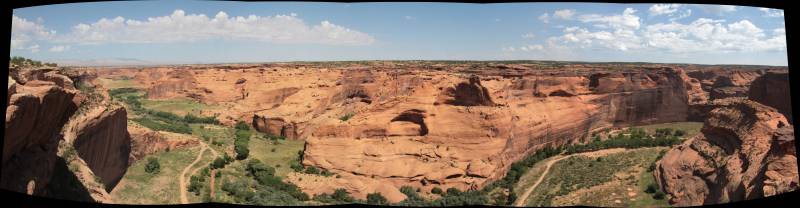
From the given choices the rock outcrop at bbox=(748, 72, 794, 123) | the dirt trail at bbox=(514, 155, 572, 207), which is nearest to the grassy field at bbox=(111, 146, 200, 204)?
the dirt trail at bbox=(514, 155, 572, 207)

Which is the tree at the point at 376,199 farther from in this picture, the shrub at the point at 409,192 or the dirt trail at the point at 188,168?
the dirt trail at the point at 188,168

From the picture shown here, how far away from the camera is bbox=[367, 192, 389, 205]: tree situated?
47.9ft

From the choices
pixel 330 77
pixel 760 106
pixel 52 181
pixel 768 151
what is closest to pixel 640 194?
pixel 768 151

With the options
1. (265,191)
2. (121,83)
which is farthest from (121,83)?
(265,191)

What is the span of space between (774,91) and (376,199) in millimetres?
13973

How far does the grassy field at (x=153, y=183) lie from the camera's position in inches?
548

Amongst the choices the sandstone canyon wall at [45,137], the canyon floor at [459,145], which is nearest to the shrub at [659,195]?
the canyon floor at [459,145]

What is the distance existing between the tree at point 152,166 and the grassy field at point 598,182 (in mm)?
12137

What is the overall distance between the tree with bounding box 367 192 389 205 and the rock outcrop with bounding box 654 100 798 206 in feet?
26.5

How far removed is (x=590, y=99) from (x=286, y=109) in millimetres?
16766

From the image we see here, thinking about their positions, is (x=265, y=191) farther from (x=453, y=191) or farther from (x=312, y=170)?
(x=453, y=191)

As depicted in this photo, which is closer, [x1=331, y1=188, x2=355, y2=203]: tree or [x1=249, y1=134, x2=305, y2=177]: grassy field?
[x1=331, y1=188, x2=355, y2=203]: tree

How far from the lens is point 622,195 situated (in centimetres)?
1465

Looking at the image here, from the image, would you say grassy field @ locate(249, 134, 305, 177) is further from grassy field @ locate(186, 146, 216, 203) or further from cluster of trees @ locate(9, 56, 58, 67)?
cluster of trees @ locate(9, 56, 58, 67)
